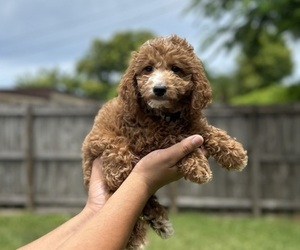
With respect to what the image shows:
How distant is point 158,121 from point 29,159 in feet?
30.1

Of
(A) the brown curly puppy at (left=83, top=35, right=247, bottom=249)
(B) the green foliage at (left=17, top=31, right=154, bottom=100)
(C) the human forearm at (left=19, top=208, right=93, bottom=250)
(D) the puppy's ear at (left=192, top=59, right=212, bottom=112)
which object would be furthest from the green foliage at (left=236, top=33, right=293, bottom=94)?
(D) the puppy's ear at (left=192, top=59, right=212, bottom=112)

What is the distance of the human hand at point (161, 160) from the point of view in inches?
95.5

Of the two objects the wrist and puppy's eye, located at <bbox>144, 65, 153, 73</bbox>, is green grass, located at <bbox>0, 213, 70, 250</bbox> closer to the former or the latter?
the wrist

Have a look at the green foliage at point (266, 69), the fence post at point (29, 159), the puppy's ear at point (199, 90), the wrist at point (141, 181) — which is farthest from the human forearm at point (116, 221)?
the green foliage at point (266, 69)

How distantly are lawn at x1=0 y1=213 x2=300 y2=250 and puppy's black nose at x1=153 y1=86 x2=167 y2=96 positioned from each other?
231 inches

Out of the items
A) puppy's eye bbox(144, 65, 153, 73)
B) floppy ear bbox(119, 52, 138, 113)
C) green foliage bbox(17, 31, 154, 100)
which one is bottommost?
green foliage bbox(17, 31, 154, 100)

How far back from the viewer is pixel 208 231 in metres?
9.18

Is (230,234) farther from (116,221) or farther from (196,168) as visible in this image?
(116,221)

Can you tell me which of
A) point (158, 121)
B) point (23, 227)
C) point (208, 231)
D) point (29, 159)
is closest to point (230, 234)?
point (208, 231)

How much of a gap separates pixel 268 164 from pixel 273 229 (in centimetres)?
146

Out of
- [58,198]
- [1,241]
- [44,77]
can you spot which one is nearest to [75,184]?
[58,198]

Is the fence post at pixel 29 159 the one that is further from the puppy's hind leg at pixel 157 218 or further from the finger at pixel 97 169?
the puppy's hind leg at pixel 157 218

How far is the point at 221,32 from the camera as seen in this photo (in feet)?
40.1

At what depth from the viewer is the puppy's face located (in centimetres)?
236
